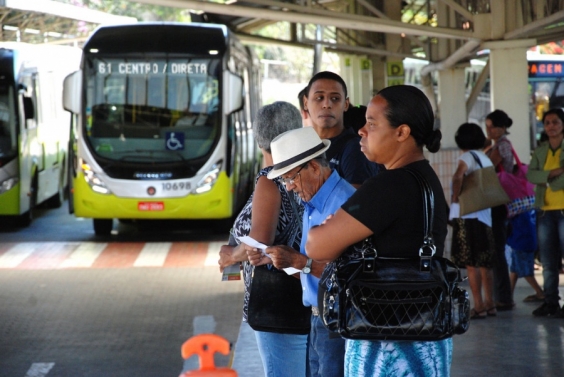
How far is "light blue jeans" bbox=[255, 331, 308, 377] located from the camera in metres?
4.47

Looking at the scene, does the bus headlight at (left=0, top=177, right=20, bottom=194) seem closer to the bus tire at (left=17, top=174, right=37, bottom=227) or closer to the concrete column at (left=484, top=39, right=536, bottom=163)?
the bus tire at (left=17, top=174, right=37, bottom=227)

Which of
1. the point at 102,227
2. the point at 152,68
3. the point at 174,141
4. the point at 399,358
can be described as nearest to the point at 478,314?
the point at 399,358

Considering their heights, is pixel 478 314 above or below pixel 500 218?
below

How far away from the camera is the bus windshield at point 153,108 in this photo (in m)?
16.3

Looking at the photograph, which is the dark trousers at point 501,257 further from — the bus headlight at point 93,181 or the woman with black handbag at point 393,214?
the bus headlight at point 93,181

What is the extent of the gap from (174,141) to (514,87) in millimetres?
5691

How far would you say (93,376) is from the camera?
7.63 metres

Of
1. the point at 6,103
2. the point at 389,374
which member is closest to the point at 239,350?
the point at 389,374

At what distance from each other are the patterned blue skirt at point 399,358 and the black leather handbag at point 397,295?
0.24 ft

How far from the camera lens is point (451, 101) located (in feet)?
65.2

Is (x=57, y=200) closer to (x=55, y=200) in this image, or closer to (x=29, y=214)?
(x=55, y=200)

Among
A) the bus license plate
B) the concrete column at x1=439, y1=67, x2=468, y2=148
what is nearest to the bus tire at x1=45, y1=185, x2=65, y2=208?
the bus license plate

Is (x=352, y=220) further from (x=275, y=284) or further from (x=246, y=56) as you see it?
(x=246, y=56)

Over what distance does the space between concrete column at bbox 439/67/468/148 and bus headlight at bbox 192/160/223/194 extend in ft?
16.4
